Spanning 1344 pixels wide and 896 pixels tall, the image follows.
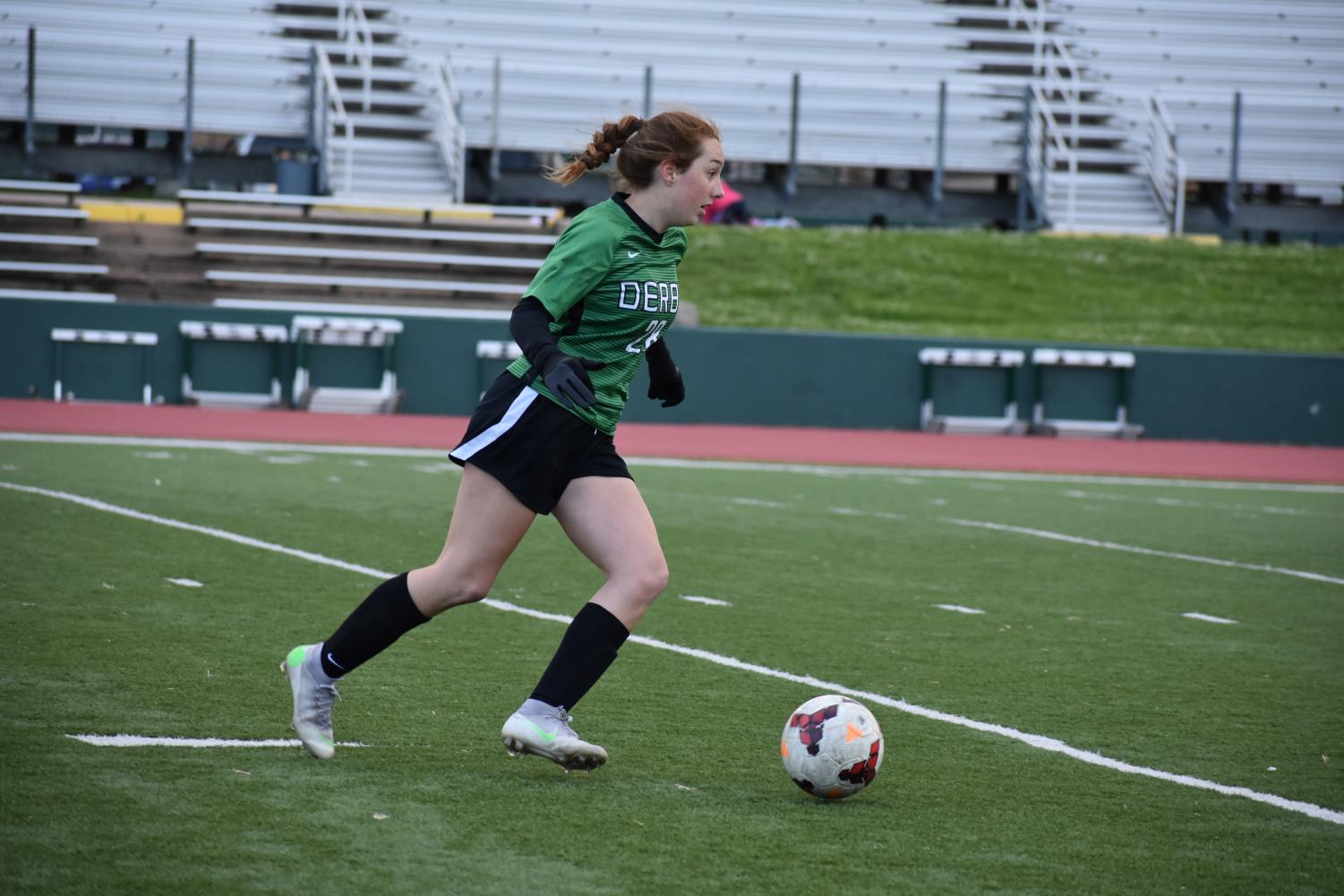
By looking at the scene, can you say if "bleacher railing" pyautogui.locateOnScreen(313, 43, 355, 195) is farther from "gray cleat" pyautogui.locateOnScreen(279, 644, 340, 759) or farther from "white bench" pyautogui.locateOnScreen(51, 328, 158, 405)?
"gray cleat" pyautogui.locateOnScreen(279, 644, 340, 759)

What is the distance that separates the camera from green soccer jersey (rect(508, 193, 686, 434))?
4.56m

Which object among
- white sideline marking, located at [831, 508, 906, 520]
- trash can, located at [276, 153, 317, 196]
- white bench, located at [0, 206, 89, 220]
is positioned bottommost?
white sideline marking, located at [831, 508, 906, 520]

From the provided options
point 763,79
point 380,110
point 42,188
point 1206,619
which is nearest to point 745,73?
point 763,79

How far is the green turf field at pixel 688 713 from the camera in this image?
13.0 ft

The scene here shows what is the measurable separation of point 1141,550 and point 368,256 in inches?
544

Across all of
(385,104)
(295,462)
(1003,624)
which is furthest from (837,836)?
(385,104)

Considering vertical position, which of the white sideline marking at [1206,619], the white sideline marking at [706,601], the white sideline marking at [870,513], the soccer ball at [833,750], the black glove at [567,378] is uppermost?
the black glove at [567,378]

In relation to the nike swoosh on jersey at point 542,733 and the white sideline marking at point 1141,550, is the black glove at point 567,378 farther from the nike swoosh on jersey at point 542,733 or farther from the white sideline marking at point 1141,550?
the white sideline marking at point 1141,550

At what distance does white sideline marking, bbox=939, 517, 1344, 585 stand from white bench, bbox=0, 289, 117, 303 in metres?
11.3


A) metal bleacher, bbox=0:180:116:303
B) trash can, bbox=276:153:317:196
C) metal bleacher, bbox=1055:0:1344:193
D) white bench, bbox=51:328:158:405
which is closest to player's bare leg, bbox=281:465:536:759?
white bench, bbox=51:328:158:405

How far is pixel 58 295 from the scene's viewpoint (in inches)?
781

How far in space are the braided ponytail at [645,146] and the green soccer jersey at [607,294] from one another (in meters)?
0.10

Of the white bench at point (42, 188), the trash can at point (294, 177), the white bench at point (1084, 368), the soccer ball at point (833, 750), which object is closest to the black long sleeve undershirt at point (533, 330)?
the soccer ball at point (833, 750)

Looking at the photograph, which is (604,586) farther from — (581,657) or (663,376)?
(663,376)
